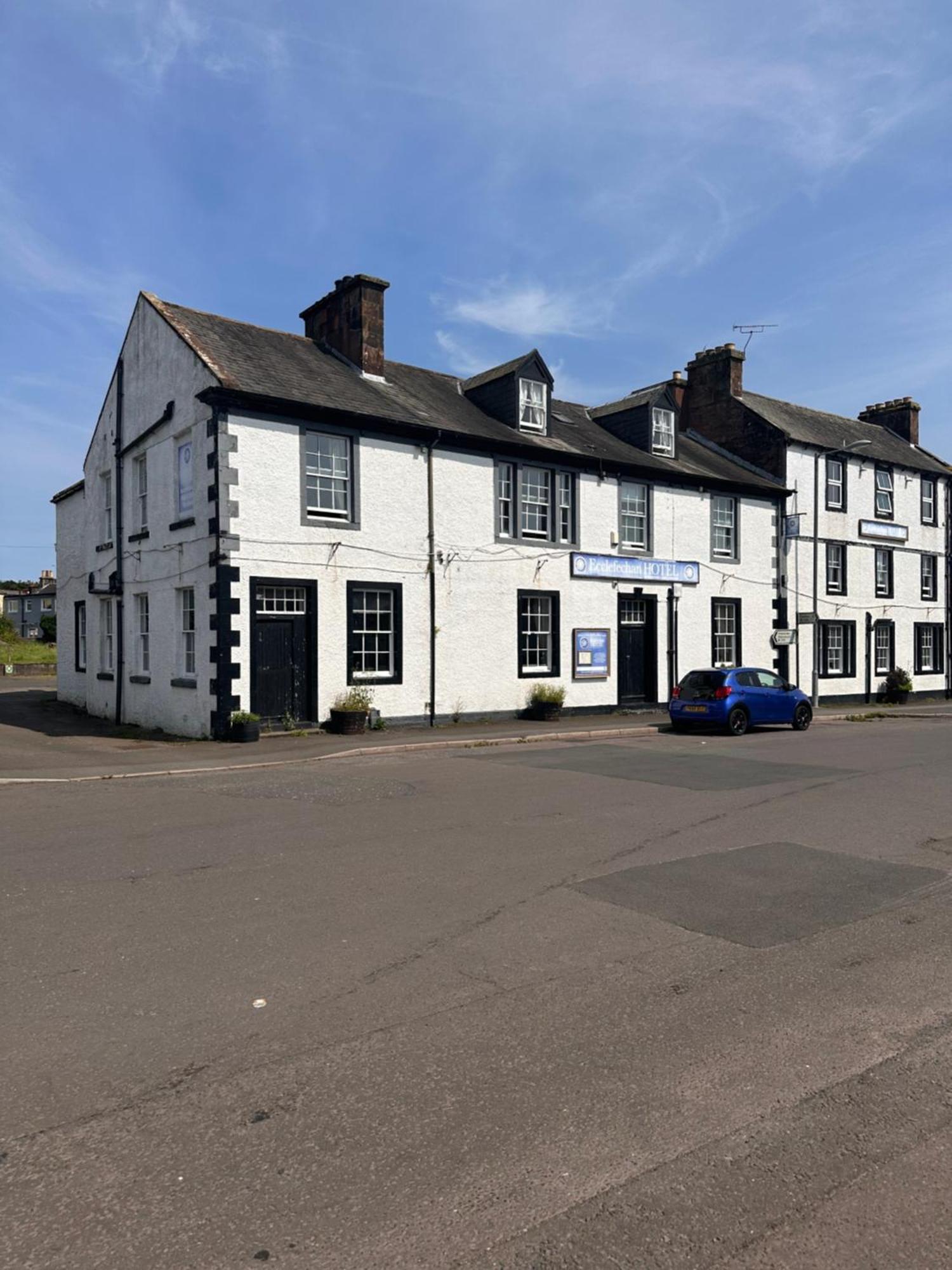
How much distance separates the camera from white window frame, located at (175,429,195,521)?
→ 19.4 meters

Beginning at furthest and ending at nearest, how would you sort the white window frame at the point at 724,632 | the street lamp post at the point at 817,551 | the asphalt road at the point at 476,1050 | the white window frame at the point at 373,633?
the street lamp post at the point at 817,551 < the white window frame at the point at 724,632 < the white window frame at the point at 373,633 < the asphalt road at the point at 476,1050

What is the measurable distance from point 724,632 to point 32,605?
282 feet

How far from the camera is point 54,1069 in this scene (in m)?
4.12

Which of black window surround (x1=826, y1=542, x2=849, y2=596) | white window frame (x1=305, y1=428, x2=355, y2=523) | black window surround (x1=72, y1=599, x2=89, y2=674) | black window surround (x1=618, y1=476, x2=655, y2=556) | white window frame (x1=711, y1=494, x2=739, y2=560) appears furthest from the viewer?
black window surround (x1=826, y1=542, x2=849, y2=596)

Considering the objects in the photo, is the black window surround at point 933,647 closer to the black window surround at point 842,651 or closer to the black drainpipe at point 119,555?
the black window surround at point 842,651

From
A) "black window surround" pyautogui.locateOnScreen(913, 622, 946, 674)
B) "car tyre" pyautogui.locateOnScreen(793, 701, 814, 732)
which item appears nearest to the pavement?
"car tyre" pyautogui.locateOnScreen(793, 701, 814, 732)

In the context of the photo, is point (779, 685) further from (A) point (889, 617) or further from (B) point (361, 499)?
(A) point (889, 617)

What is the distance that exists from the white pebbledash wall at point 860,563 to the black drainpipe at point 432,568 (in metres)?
13.8

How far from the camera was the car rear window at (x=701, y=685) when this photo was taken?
70.2 feet

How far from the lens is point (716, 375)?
32406 millimetres

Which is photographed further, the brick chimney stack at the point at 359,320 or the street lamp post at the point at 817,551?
the street lamp post at the point at 817,551

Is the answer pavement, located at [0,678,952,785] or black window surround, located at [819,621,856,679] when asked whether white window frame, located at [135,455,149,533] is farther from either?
black window surround, located at [819,621,856,679]

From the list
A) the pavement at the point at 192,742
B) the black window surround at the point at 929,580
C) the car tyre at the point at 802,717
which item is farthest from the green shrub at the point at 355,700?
the black window surround at the point at 929,580

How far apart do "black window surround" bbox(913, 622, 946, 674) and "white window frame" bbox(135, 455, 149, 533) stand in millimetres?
27875
